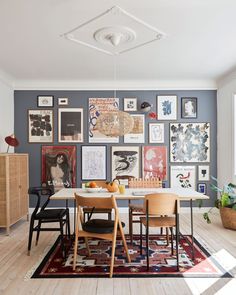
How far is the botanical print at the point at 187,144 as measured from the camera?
5.31m

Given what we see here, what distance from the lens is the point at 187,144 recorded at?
531 centimetres

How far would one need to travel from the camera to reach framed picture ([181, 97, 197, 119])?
5324mm

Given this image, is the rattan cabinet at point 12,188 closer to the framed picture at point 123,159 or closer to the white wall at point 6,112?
the white wall at point 6,112

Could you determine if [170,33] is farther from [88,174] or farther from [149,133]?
[88,174]

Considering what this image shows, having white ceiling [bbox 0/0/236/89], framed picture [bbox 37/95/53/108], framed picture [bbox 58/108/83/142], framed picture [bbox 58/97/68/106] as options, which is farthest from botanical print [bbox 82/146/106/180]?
white ceiling [bbox 0/0/236/89]

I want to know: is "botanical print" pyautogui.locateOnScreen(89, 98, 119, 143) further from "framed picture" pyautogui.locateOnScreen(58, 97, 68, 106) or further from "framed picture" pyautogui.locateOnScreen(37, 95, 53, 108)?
"framed picture" pyautogui.locateOnScreen(37, 95, 53, 108)

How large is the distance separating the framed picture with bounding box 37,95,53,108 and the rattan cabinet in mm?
1142

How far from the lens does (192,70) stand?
15.3 feet

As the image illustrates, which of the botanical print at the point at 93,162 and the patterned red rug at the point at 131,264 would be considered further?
the botanical print at the point at 93,162

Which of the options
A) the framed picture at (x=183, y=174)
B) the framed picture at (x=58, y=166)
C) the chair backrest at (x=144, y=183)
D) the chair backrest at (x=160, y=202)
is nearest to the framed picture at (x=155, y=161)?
the framed picture at (x=183, y=174)

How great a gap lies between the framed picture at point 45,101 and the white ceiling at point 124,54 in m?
0.24

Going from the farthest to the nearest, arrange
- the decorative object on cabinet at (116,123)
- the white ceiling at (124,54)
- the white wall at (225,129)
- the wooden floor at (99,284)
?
the white wall at (225,129), the decorative object on cabinet at (116,123), the white ceiling at (124,54), the wooden floor at (99,284)

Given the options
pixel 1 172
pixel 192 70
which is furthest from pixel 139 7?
pixel 1 172

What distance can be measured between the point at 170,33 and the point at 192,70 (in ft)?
5.40
